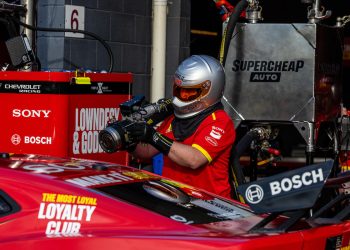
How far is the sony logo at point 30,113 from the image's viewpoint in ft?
25.2

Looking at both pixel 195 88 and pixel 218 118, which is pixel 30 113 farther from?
pixel 218 118

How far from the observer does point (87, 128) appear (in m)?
7.86

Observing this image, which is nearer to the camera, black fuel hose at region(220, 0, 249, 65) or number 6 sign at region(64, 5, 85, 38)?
black fuel hose at region(220, 0, 249, 65)

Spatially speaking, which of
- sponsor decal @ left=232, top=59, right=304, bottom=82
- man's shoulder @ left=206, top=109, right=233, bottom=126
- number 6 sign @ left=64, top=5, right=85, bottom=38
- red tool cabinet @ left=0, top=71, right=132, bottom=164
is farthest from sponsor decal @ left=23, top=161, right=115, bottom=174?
number 6 sign @ left=64, top=5, right=85, bottom=38

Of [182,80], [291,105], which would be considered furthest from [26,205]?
[291,105]

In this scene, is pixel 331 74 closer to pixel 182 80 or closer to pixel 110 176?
pixel 182 80

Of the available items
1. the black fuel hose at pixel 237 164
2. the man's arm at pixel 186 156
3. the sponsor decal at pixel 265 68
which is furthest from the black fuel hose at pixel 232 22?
the man's arm at pixel 186 156


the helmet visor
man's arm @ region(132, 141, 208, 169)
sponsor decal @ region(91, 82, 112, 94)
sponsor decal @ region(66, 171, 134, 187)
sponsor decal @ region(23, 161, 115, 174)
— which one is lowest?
man's arm @ region(132, 141, 208, 169)

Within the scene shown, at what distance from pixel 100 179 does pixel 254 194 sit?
84cm

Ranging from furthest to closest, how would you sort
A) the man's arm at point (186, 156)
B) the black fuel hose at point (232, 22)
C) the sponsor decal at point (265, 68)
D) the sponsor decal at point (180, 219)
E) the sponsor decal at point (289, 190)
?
the sponsor decal at point (265, 68), the black fuel hose at point (232, 22), the man's arm at point (186, 156), the sponsor decal at point (180, 219), the sponsor decal at point (289, 190)

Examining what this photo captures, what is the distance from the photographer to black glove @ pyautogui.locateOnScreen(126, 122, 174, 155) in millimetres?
6246

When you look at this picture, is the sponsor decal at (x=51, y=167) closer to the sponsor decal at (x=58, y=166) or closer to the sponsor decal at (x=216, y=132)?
the sponsor decal at (x=58, y=166)

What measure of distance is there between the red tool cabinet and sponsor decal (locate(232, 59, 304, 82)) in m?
1.87

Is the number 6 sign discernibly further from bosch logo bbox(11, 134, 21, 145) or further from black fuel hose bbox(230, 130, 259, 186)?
black fuel hose bbox(230, 130, 259, 186)
